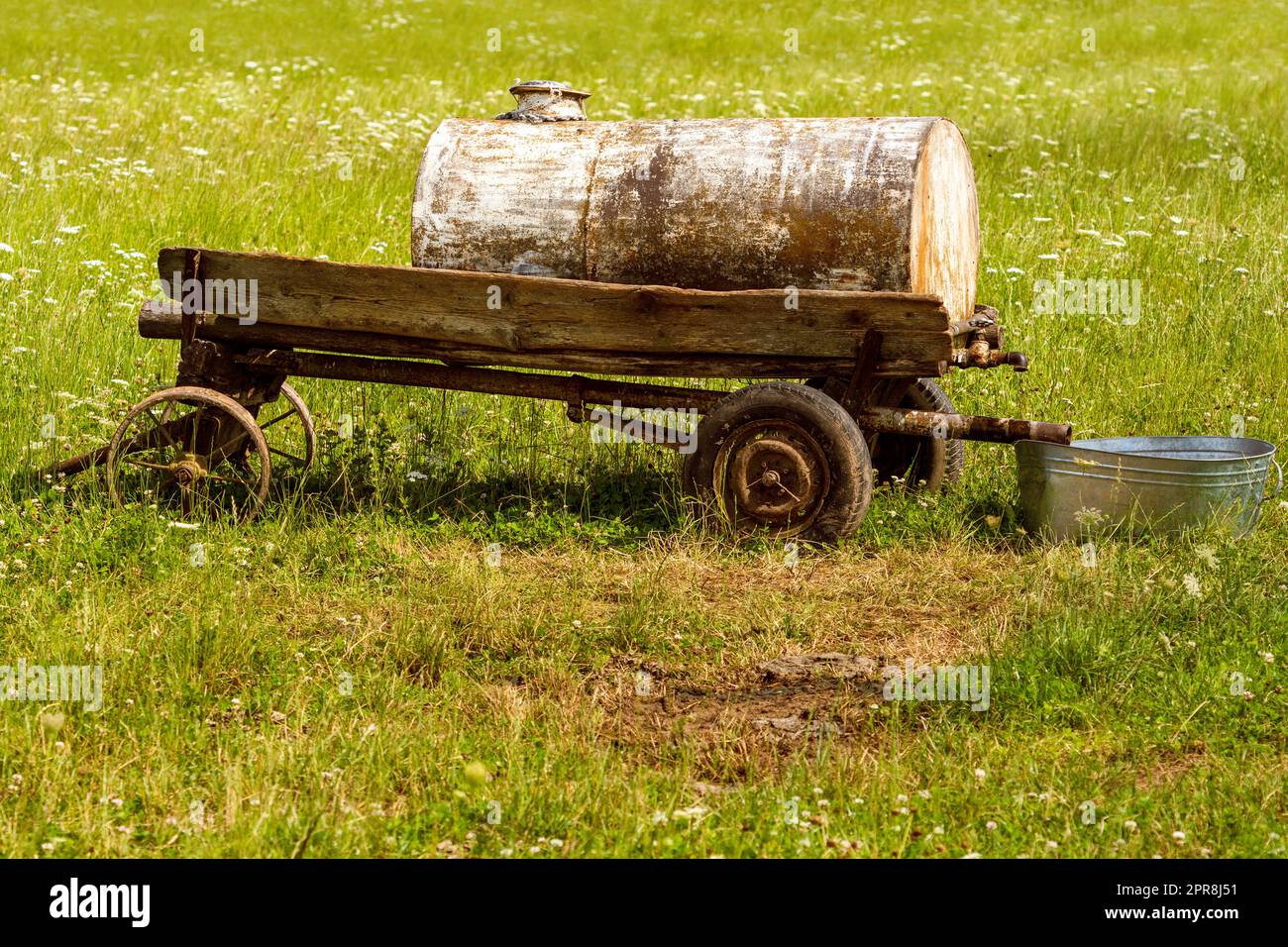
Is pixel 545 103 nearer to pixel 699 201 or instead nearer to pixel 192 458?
pixel 699 201

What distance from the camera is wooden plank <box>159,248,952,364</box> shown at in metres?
5.75

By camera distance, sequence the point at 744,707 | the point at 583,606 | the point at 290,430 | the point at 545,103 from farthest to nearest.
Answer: the point at 290,430
the point at 545,103
the point at 583,606
the point at 744,707

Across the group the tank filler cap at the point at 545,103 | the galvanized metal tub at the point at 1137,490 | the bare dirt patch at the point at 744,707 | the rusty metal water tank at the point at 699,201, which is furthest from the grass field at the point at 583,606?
the tank filler cap at the point at 545,103

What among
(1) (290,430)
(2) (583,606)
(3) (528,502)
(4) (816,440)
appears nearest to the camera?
(2) (583,606)

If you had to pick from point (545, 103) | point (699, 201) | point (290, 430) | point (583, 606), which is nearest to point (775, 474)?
point (583, 606)

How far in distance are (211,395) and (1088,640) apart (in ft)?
12.8

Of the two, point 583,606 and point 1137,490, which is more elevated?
point 1137,490

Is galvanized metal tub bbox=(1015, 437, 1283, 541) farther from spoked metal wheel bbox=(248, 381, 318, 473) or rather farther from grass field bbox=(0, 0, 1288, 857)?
spoked metal wheel bbox=(248, 381, 318, 473)

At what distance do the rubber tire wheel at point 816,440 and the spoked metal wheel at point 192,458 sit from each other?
197 centimetres

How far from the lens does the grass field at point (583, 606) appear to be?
Answer: 13.0 ft

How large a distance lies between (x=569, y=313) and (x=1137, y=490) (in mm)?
2532

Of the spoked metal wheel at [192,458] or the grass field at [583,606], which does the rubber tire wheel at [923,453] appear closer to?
the grass field at [583,606]

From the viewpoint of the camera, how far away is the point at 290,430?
7.61 meters
